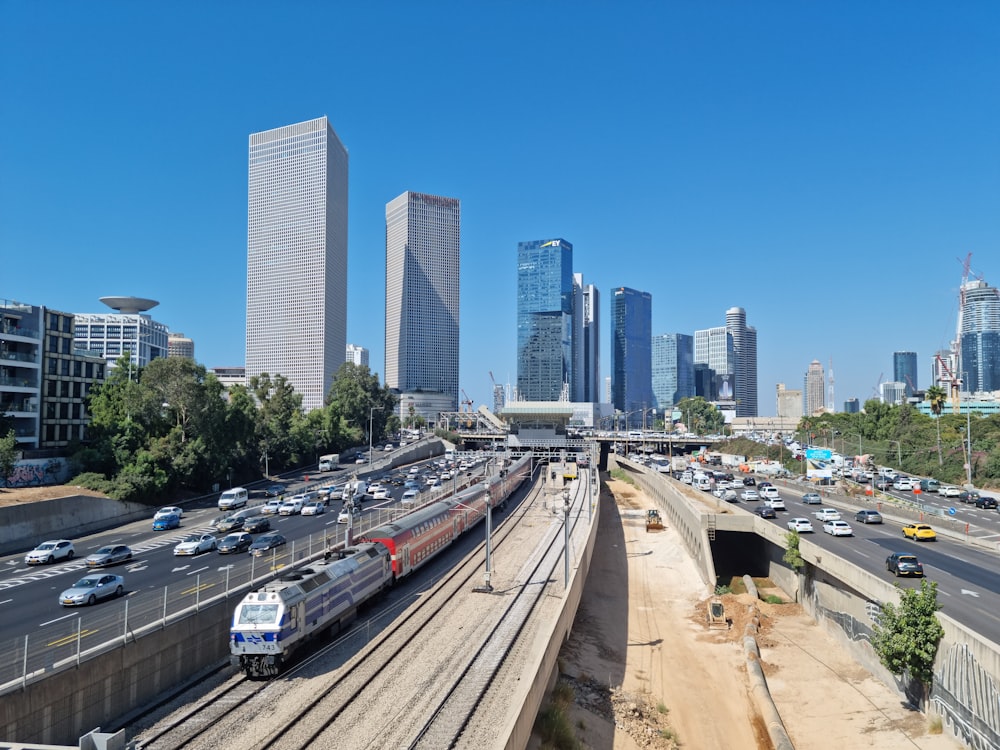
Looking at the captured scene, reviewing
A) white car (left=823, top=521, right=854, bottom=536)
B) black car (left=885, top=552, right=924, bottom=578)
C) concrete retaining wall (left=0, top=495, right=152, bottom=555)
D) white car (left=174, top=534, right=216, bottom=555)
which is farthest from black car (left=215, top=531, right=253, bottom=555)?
white car (left=823, top=521, right=854, bottom=536)

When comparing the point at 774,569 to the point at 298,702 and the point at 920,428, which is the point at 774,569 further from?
the point at 920,428

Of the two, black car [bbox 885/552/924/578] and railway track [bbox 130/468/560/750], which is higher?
black car [bbox 885/552/924/578]

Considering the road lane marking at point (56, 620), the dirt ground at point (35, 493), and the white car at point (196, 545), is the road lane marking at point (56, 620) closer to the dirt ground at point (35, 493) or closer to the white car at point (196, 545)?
the white car at point (196, 545)

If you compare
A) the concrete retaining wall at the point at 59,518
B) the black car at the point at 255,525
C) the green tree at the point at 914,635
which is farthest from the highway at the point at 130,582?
the green tree at the point at 914,635

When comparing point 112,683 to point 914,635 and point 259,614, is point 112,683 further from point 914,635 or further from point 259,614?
point 914,635

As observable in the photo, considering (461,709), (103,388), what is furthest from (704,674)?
(103,388)

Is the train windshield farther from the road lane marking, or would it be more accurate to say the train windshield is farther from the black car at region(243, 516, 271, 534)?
the black car at region(243, 516, 271, 534)
